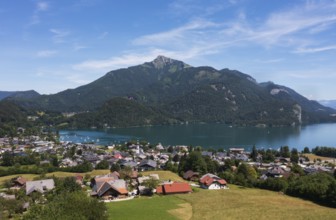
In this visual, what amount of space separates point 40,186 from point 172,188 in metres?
15.8

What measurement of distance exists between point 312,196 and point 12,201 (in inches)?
1156

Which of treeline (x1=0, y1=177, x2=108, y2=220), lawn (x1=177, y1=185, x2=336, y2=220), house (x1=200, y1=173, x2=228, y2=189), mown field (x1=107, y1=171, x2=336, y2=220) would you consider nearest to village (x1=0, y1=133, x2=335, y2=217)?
house (x1=200, y1=173, x2=228, y2=189)

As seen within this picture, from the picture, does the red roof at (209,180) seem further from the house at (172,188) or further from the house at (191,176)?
the house at (172,188)

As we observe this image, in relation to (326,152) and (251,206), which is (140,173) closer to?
(251,206)

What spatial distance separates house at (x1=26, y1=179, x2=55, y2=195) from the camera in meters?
39.2

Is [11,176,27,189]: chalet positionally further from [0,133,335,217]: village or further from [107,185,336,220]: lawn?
[107,185,336,220]: lawn

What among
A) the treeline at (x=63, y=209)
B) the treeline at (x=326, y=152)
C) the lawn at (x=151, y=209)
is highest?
the treeline at (x=63, y=209)

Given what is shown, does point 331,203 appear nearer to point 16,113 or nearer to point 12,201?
point 12,201

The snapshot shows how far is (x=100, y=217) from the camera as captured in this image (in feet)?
75.4

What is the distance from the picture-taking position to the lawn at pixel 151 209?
27.9 m

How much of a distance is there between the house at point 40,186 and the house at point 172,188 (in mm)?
13330

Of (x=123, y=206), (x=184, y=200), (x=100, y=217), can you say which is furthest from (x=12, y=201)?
(x=184, y=200)

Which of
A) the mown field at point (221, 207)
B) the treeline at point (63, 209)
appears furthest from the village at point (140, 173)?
the mown field at point (221, 207)

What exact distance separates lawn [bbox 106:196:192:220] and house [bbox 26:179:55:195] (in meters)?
10.8
